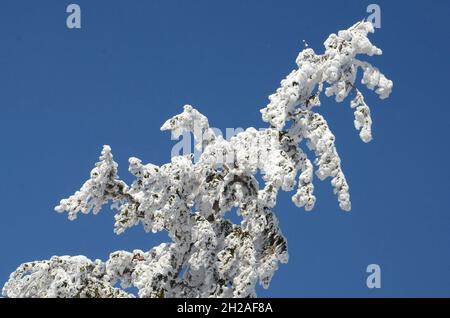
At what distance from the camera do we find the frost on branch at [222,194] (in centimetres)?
1484

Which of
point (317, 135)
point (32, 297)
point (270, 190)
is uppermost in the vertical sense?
point (317, 135)

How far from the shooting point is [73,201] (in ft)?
49.1

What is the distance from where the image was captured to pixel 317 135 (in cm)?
1510

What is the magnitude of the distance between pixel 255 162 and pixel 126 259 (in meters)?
2.64

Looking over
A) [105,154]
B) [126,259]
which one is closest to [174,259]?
[126,259]

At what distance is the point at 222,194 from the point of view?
595 inches

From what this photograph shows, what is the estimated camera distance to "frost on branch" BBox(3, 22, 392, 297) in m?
14.8
